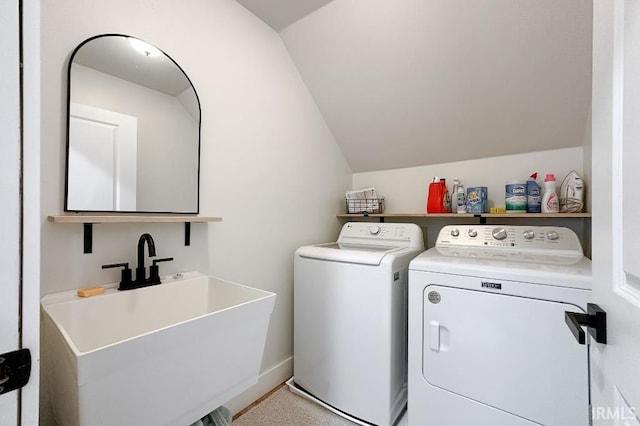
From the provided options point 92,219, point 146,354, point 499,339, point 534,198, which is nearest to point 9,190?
point 146,354

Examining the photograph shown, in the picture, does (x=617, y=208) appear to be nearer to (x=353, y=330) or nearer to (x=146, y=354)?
(x=146, y=354)

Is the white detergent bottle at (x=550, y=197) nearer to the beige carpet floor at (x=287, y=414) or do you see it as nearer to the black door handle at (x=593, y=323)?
the black door handle at (x=593, y=323)

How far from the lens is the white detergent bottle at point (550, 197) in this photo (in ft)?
5.43

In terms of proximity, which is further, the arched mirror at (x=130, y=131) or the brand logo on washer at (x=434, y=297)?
the brand logo on washer at (x=434, y=297)

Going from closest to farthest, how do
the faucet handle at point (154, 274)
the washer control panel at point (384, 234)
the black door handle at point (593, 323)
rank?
the black door handle at point (593, 323)
the faucet handle at point (154, 274)
the washer control panel at point (384, 234)

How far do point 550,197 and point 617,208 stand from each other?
4.81 feet

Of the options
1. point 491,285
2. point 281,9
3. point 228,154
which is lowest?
point 491,285

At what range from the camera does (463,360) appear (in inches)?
50.1

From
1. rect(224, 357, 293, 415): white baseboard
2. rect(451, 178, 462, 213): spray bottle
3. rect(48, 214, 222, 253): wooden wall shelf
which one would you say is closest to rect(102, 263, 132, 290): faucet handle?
rect(48, 214, 222, 253): wooden wall shelf

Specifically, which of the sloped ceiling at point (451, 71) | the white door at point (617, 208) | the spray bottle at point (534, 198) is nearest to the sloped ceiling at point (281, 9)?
the sloped ceiling at point (451, 71)

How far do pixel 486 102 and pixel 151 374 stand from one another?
2.23 metres

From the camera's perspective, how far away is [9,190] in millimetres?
401

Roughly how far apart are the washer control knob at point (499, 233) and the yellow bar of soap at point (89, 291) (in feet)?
6.99

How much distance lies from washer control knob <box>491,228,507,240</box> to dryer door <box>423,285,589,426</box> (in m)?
0.62
